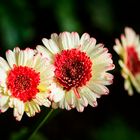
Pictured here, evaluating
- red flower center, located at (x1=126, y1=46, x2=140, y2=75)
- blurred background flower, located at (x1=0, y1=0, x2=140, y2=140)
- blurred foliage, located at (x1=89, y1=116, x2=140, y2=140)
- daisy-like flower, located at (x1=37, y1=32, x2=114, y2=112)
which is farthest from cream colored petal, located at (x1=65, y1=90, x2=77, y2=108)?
blurred foliage, located at (x1=89, y1=116, x2=140, y2=140)

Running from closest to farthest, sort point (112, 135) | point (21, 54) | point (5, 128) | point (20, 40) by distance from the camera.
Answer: point (21, 54)
point (5, 128)
point (20, 40)
point (112, 135)

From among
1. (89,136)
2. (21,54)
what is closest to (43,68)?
(21,54)

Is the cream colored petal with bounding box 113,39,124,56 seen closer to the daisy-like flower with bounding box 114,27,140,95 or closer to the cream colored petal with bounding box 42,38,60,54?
the daisy-like flower with bounding box 114,27,140,95

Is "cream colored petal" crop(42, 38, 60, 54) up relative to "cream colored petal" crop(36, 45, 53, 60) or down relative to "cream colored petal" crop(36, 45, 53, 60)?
up

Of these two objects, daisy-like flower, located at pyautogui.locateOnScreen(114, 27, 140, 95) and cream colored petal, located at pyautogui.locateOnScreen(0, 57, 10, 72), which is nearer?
cream colored petal, located at pyautogui.locateOnScreen(0, 57, 10, 72)

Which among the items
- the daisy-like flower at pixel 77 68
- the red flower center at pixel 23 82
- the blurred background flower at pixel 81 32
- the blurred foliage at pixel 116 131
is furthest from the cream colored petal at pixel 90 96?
the blurred foliage at pixel 116 131

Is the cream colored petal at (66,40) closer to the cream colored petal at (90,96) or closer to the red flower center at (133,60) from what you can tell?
the cream colored petal at (90,96)

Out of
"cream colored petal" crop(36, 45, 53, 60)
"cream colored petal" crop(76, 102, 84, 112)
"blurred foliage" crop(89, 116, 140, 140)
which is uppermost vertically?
"blurred foliage" crop(89, 116, 140, 140)

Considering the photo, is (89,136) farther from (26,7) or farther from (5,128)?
(26,7)
